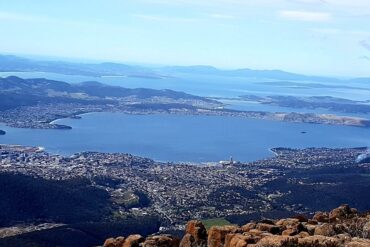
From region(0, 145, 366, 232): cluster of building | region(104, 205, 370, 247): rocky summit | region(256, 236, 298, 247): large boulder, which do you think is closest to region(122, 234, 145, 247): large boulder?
region(104, 205, 370, 247): rocky summit

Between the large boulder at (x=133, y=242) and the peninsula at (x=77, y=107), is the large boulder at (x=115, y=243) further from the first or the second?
the peninsula at (x=77, y=107)

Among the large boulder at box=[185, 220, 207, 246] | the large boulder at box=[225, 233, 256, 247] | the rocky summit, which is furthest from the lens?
the large boulder at box=[185, 220, 207, 246]

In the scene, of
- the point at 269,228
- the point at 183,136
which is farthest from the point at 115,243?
the point at 183,136

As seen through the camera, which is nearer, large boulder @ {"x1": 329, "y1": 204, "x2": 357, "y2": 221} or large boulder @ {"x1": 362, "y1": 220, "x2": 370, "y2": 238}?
large boulder @ {"x1": 362, "y1": 220, "x2": 370, "y2": 238}

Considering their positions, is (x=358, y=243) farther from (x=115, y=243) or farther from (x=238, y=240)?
(x=115, y=243)

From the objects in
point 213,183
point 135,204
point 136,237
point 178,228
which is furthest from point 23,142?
point 136,237

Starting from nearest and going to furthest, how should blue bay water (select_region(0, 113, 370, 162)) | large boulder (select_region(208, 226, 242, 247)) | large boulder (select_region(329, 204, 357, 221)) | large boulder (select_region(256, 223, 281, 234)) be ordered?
large boulder (select_region(208, 226, 242, 247)) < large boulder (select_region(256, 223, 281, 234)) < large boulder (select_region(329, 204, 357, 221)) < blue bay water (select_region(0, 113, 370, 162))

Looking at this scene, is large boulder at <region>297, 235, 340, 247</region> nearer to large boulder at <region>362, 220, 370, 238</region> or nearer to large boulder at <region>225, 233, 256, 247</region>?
large boulder at <region>225, 233, 256, 247</region>
